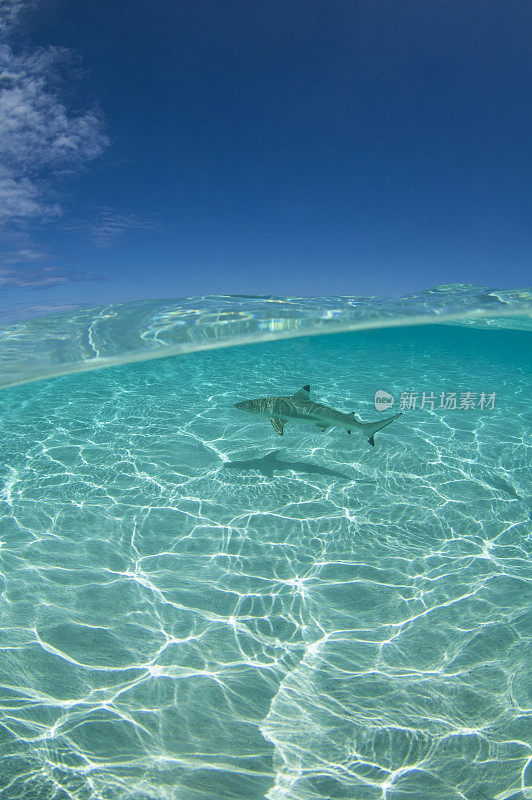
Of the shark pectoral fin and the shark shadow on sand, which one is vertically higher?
the shark pectoral fin

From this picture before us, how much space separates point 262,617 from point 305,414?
10.8 feet

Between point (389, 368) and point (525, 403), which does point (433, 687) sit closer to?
point (525, 403)

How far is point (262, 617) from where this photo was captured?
16.8 feet

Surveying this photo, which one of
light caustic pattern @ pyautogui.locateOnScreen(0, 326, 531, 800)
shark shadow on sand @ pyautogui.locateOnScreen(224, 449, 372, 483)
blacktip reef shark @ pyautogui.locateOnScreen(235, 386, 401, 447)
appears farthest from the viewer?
shark shadow on sand @ pyautogui.locateOnScreen(224, 449, 372, 483)

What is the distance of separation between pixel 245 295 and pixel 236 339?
237 centimetres

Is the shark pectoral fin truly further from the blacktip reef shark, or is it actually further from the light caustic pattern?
the light caustic pattern

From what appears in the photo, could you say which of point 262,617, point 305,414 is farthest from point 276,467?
point 262,617

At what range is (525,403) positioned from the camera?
14836 mm

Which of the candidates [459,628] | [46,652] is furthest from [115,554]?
[459,628]

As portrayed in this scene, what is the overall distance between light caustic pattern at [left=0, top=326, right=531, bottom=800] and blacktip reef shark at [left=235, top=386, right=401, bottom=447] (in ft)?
6.19

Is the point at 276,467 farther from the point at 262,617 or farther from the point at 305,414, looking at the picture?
the point at 262,617

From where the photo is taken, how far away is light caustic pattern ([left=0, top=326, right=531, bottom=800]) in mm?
3613

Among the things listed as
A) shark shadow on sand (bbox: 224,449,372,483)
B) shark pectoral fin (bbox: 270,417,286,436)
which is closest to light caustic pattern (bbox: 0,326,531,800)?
shark shadow on sand (bbox: 224,449,372,483)

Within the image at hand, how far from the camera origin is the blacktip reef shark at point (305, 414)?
644 cm
